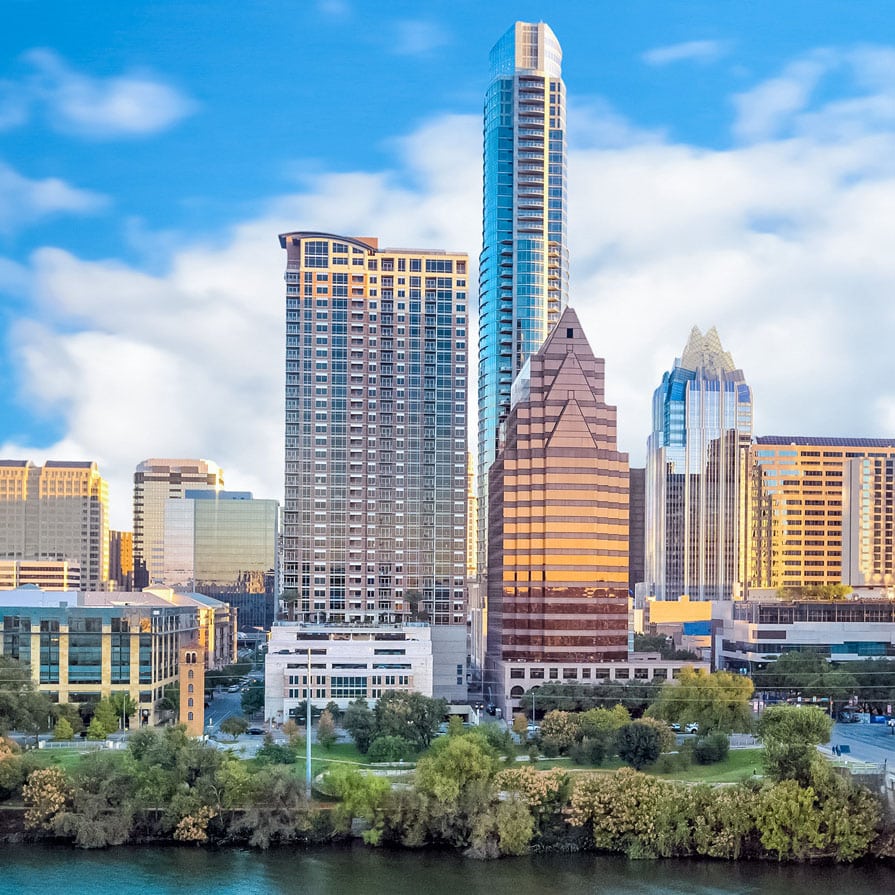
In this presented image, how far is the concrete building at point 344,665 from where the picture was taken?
64.6 metres

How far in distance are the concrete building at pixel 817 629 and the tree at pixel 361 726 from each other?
37.3 m

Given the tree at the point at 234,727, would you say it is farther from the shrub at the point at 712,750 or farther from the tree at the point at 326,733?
the shrub at the point at 712,750

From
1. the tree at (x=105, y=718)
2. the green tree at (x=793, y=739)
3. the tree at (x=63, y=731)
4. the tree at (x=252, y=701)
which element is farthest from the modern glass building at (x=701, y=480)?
the tree at (x=63, y=731)

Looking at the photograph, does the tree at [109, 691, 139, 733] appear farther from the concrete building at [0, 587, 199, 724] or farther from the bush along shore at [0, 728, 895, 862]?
the bush along shore at [0, 728, 895, 862]

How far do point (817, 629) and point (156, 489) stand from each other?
12096cm

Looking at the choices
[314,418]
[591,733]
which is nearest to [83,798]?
[591,733]

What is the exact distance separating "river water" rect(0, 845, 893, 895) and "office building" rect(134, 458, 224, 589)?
446 ft

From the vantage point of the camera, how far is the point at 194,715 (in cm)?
5891

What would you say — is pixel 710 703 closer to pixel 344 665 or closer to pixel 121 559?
pixel 344 665

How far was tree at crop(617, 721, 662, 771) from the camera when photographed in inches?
1843

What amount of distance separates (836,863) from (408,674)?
31177 millimetres

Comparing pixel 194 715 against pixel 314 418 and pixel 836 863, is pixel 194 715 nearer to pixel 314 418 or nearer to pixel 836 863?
pixel 314 418

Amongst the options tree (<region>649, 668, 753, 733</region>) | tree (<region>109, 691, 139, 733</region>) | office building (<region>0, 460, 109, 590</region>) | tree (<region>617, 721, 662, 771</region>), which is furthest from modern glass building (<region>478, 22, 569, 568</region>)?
office building (<region>0, 460, 109, 590</region>)

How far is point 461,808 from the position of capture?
1586 inches
